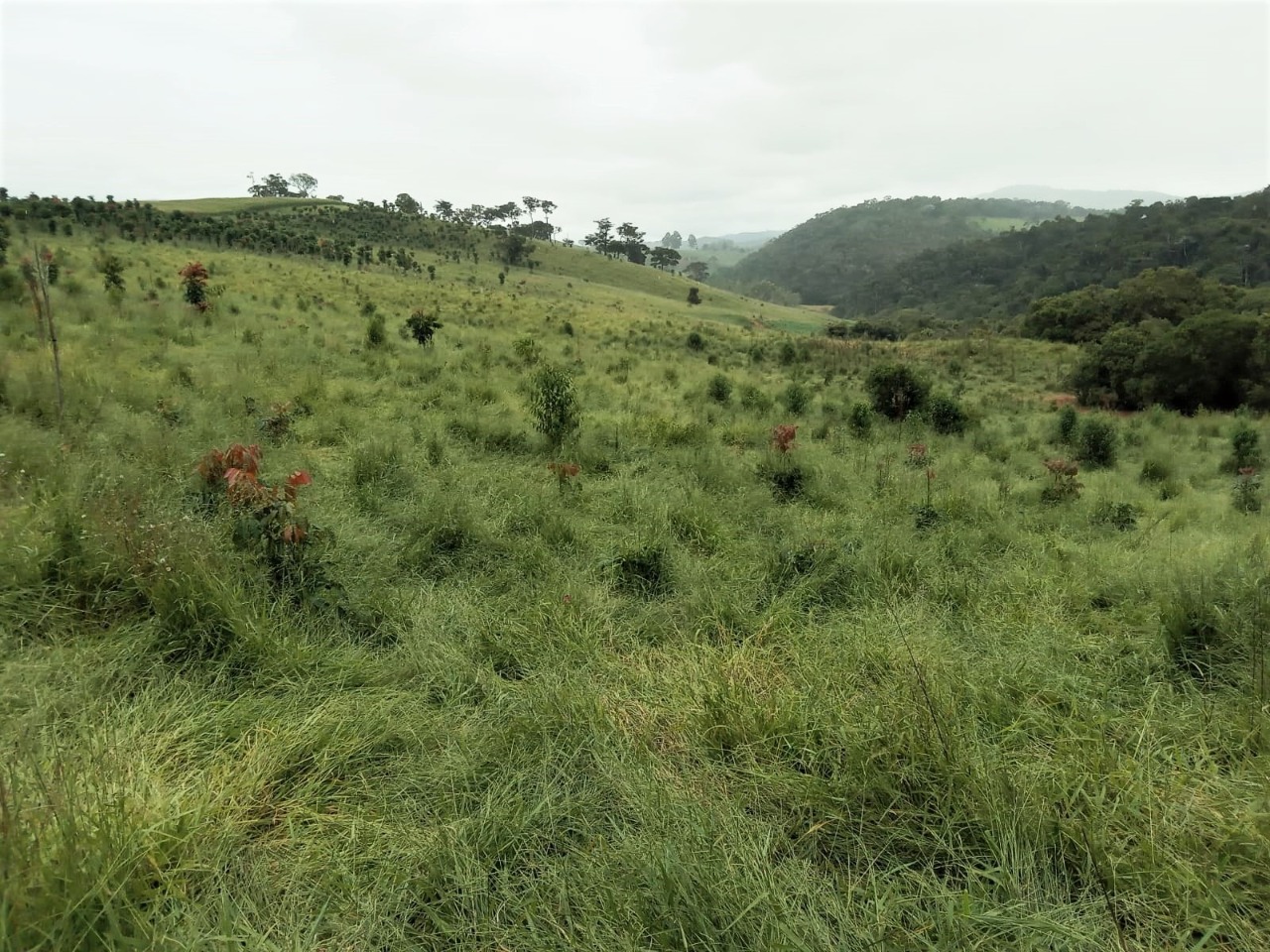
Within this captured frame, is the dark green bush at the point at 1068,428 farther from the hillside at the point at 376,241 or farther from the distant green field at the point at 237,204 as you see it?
the distant green field at the point at 237,204

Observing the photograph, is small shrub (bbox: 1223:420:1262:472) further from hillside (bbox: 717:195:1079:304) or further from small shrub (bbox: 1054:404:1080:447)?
hillside (bbox: 717:195:1079:304)

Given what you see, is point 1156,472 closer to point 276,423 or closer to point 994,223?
point 276,423

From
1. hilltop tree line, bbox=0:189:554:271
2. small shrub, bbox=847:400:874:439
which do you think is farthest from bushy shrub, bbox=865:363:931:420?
hilltop tree line, bbox=0:189:554:271

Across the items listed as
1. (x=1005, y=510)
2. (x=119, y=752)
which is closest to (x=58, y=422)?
(x=119, y=752)

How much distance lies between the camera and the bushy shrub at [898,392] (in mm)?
13750

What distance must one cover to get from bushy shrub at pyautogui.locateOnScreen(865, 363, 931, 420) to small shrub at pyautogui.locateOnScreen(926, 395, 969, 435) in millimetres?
539

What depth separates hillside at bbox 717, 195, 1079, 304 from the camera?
13875cm

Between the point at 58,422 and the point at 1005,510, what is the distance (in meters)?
10.2

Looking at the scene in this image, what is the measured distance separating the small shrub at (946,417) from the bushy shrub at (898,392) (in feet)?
1.77

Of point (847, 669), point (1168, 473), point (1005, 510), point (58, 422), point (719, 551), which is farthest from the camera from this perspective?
point (1168, 473)

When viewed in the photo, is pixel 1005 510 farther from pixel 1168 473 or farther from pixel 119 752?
pixel 119 752

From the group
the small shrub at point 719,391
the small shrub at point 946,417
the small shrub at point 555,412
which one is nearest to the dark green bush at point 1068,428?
the small shrub at point 946,417

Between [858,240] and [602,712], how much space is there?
181854 millimetres

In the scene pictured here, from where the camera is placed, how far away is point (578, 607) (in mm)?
3730
